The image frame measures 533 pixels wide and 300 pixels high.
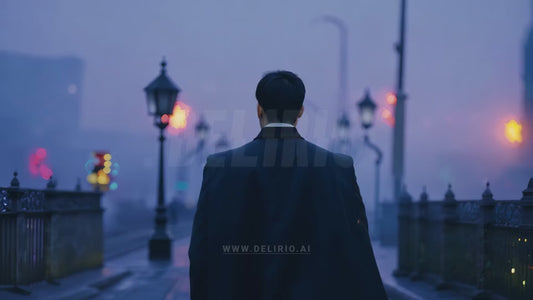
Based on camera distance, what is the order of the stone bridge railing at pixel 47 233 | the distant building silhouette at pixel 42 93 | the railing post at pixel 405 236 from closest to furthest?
1. the stone bridge railing at pixel 47 233
2. the railing post at pixel 405 236
3. the distant building silhouette at pixel 42 93

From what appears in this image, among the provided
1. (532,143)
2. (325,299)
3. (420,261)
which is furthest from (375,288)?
(532,143)

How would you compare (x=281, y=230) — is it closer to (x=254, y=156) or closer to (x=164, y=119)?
(x=254, y=156)

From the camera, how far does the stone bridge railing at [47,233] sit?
1009cm

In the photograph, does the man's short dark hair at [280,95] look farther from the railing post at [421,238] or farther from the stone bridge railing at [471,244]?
the railing post at [421,238]

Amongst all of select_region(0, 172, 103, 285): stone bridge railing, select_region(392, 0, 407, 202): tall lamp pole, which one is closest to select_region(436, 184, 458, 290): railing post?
select_region(0, 172, 103, 285): stone bridge railing

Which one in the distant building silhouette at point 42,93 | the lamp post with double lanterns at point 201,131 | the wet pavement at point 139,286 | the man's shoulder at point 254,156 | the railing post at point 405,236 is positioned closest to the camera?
the man's shoulder at point 254,156

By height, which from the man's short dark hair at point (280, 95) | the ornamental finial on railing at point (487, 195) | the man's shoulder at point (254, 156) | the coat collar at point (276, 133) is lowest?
the ornamental finial on railing at point (487, 195)

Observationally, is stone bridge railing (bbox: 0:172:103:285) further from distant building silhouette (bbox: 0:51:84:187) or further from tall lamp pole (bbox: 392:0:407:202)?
distant building silhouette (bbox: 0:51:84:187)

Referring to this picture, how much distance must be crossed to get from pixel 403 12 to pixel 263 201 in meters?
21.8

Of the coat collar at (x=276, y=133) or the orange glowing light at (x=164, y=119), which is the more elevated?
the orange glowing light at (x=164, y=119)

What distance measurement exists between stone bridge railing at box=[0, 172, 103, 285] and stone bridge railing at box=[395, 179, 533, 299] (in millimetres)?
6267

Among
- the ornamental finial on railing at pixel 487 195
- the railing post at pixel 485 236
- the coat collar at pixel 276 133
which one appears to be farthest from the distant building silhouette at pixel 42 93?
the coat collar at pixel 276 133

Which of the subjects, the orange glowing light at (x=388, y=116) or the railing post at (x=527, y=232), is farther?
the orange glowing light at (x=388, y=116)

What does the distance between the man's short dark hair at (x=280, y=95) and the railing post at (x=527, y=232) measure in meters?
5.30
